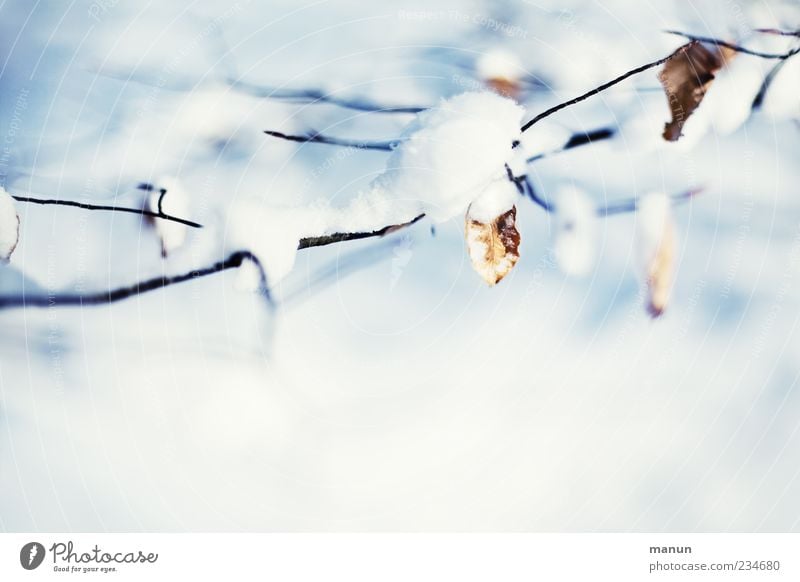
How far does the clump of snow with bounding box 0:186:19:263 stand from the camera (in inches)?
23.5

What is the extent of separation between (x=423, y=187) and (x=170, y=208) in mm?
226

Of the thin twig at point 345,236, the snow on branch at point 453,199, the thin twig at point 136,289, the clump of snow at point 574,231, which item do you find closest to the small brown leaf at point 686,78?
the snow on branch at point 453,199

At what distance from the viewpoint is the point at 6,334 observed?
1.98 ft

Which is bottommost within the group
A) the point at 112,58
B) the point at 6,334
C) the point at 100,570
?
the point at 100,570

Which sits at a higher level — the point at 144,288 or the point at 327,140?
the point at 327,140

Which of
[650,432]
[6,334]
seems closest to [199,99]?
[6,334]

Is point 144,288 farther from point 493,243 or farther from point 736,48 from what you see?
point 736,48

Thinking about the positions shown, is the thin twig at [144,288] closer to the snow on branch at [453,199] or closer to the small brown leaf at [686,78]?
the snow on branch at [453,199]

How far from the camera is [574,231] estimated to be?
2.05 ft

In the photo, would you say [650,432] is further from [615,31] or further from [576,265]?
[615,31]

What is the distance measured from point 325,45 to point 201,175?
0.16m

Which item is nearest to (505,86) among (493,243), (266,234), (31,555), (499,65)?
(499,65)

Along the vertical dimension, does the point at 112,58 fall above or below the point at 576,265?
above

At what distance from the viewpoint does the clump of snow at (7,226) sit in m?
0.60
